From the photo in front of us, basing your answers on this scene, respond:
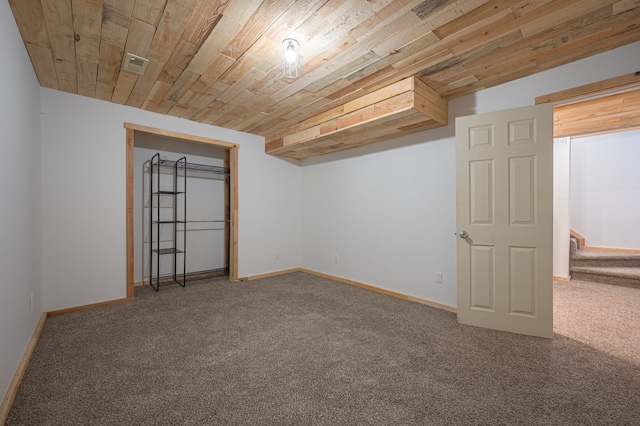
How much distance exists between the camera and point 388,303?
3252 millimetres

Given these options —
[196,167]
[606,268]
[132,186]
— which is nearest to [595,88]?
[606,268]

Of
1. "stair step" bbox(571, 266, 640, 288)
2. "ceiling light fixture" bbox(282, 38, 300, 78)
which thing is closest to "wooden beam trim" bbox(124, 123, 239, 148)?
"ceiling light fixture" bbox(282, 38, 300, 78)

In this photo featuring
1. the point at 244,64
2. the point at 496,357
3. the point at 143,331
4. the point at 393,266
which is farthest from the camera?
the point at 393,266

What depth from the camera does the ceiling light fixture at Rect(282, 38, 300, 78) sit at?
202 cm

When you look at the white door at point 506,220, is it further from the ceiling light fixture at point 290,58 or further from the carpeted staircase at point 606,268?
the carpeted staircase at point 606,268

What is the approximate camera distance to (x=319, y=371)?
1.87 meters

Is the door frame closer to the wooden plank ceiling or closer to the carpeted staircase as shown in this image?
the wooden plank ceiling

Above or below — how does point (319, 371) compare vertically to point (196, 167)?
below

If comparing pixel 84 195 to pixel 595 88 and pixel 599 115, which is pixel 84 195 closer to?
pixel 595 88

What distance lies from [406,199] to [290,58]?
2.12m

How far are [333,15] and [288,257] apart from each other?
378 cm

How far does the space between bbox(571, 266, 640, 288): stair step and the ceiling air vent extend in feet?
20.2

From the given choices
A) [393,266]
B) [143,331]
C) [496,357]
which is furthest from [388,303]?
[143,331]

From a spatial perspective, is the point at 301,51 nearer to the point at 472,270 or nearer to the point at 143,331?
the point at 472,270
